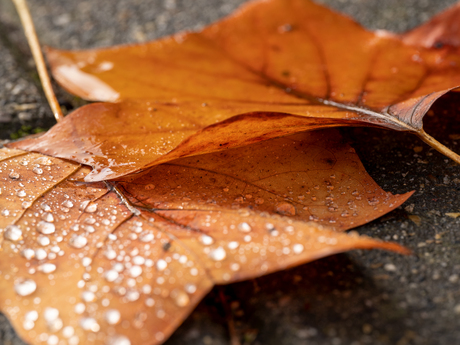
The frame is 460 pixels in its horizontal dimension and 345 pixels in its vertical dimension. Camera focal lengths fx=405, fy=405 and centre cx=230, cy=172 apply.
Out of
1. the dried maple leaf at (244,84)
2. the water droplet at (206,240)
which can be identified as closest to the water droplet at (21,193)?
the dried maple leaf at (244,84)

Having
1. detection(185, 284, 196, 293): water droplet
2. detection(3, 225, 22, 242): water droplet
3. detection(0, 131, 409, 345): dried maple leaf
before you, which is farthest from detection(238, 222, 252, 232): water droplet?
detection(3, 225, 22, 242): water droplet

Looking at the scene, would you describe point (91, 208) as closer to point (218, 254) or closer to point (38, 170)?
point (38, 170)

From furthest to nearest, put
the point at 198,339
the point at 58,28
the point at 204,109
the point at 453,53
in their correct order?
the point at 58,28, the point at 453,53, the point at 204,109, the point at 198,339

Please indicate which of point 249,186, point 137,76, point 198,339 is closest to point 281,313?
point 198,339

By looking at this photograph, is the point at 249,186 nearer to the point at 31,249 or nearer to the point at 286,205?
the point at 286,205

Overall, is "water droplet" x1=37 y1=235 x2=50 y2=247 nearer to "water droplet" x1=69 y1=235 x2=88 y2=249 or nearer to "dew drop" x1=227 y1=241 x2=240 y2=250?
"water droplet" x1=69 y1=235 x2=88 y2=249

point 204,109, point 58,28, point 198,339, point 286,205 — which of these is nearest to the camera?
point 198,339

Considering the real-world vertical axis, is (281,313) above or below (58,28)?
below
